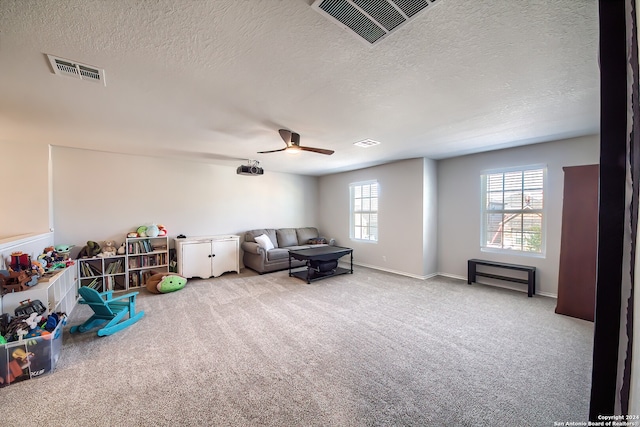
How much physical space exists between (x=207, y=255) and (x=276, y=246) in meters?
1.68

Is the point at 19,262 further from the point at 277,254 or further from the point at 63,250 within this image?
the point at 277,254

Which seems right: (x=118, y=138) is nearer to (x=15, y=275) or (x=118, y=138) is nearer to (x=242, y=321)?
(x=15, y=275)

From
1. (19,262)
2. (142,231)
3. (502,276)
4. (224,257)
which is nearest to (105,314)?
(19,262)

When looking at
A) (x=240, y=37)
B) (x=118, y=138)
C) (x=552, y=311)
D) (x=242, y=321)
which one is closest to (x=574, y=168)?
(x=552, y=311)

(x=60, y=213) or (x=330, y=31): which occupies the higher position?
(x=330, y=31)

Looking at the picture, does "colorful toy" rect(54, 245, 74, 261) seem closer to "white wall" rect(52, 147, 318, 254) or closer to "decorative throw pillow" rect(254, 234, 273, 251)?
"white wall" rect(52, 147, 318, 254)

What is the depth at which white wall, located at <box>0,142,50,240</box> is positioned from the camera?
3.60 m

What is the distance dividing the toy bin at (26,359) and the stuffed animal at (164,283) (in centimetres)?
199

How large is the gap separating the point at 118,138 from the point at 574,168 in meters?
6.29

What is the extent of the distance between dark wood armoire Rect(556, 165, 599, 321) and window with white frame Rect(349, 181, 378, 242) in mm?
3310

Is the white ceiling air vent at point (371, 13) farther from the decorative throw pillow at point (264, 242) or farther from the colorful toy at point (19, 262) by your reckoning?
the decorative throw pillow at point (264, 242)

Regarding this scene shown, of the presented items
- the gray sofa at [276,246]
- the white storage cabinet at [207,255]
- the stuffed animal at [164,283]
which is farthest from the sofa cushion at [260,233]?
the stuffed animal at [164,283]

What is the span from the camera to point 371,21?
1.45 meters

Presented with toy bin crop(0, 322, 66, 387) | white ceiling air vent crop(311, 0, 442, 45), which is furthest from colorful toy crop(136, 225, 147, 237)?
white ceiling air vent crop(311, 0, 442, 45)
